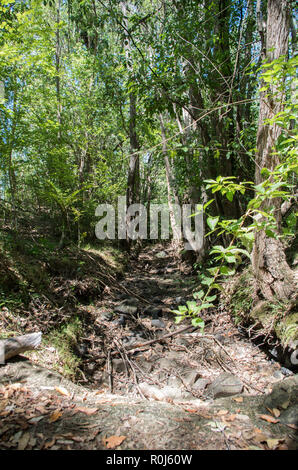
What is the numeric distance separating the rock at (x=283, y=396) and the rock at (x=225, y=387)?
2.35ft

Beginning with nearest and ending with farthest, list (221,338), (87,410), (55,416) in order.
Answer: (55,416) < (87,410) < (221,338)

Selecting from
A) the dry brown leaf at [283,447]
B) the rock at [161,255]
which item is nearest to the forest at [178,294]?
the dry brown leaf at [283,447]

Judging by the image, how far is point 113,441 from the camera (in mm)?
1391

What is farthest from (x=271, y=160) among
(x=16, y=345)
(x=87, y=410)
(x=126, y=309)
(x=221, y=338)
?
(x=126, y=309)

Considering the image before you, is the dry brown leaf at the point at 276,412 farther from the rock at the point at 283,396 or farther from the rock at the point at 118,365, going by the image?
the rock at the point at 118,365

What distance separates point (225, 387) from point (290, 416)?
3.59 feet

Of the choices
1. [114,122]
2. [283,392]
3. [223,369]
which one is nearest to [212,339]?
[223,369]

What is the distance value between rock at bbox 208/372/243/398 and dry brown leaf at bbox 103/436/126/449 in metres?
1.54

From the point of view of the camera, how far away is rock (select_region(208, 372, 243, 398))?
2.60 m

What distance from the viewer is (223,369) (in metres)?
3.27


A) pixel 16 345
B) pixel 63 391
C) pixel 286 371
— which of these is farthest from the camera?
pixel 286 371

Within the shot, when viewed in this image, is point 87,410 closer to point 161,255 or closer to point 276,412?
point 276,412

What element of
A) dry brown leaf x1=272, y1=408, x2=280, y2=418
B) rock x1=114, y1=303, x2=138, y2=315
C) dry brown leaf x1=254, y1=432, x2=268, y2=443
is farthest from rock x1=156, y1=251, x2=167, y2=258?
dry brown leaf x1=254, y1=432, x2=268, y2=443
